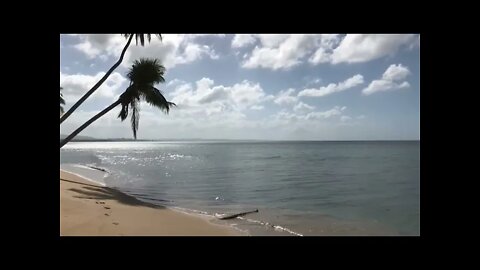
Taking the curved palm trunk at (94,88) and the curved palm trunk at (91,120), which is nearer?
the curved palm trunk at (94,88)

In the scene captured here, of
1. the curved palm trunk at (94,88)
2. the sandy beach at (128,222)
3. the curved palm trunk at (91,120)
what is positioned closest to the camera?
the sandy beach at (128,222)

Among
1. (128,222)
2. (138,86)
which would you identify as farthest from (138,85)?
(128,222)

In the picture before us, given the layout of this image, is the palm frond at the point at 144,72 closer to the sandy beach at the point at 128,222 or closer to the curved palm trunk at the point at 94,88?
the curved palm trunk at the point at 94,88

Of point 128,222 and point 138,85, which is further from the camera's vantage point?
point 138,85

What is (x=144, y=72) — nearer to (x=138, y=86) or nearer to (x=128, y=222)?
(x=138, y=86)

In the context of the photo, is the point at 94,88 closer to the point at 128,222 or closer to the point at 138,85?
the point at 138,85

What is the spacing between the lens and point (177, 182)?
19.1m

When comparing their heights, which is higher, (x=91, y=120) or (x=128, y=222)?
(x=91, y=120)

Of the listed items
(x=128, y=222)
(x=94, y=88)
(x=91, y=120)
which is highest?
(x=94, y=88)

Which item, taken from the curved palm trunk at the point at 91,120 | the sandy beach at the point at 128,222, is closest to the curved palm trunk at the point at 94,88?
the curved palm trunk at the point at 91,120

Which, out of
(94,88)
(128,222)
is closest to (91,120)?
(94,88)
